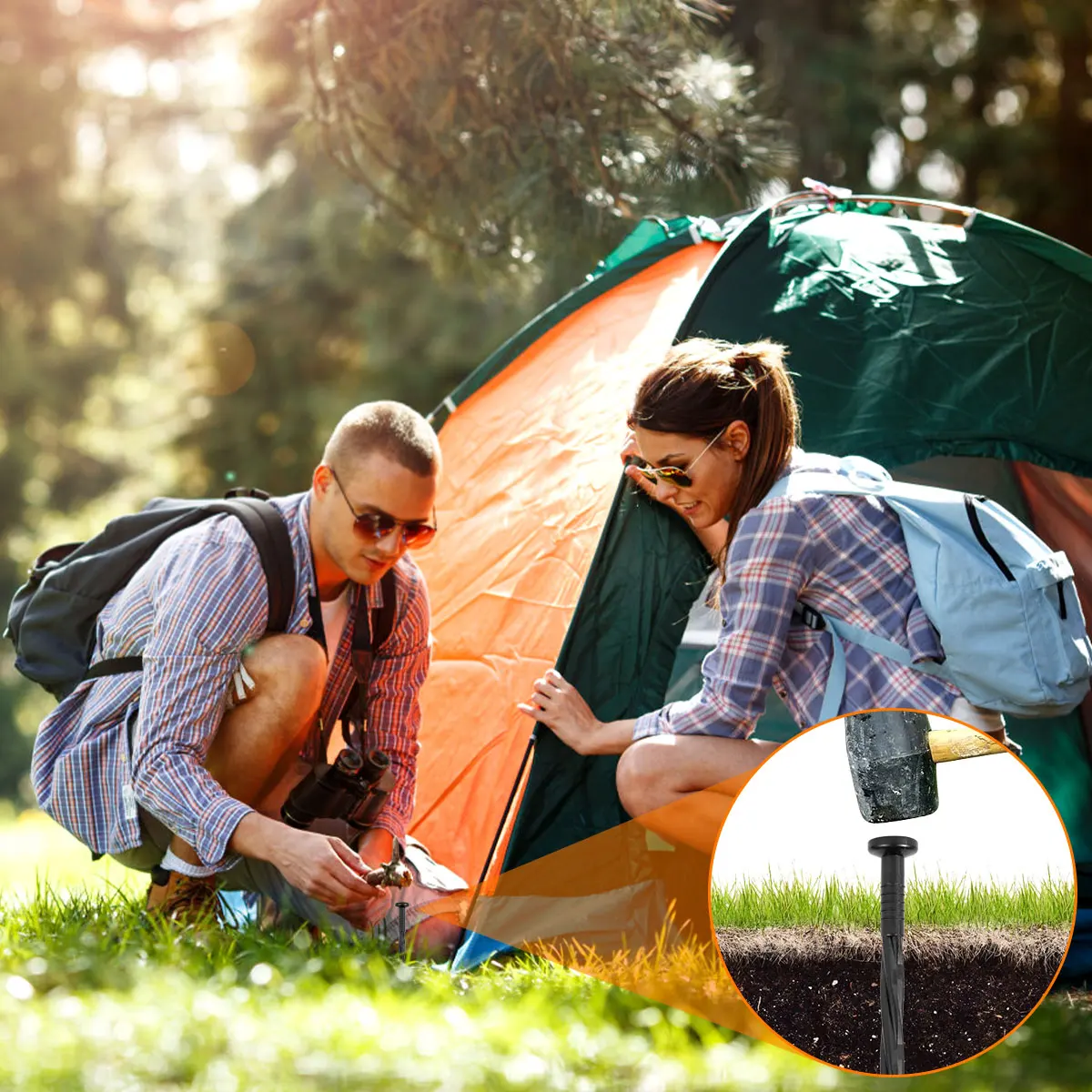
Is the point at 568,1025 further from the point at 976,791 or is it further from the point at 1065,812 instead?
the point at 1065,812

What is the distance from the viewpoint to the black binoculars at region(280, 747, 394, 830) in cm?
281

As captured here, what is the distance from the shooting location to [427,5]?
13.2 feet

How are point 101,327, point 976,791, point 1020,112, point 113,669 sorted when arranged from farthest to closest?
point 101,327, point 1020,112, point 113,669, point 976,791

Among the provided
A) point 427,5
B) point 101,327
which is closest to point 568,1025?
point 427,5

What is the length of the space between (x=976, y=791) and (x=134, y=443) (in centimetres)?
1525

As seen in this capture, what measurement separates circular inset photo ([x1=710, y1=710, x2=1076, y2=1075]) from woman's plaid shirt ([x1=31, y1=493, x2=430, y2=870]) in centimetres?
105

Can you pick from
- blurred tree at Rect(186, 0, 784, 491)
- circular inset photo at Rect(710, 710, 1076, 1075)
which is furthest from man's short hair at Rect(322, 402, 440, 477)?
blurred tree at Rect(186, 0, 784, 491)

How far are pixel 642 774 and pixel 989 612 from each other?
0.73 meters

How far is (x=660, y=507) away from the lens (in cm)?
291

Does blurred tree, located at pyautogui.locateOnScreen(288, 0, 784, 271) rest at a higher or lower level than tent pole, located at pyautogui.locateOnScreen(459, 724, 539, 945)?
higher

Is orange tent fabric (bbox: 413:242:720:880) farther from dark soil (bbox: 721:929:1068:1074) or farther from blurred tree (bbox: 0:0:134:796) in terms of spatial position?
blurred tree (bbox: 0:0:134:796)

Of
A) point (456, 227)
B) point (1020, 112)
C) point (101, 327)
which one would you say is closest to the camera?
point (456, 227)

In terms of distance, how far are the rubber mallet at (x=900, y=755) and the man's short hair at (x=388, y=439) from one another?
1125 millimetres

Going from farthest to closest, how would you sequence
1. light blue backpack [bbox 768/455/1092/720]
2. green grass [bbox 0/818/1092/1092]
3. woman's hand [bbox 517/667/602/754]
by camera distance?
woman's hand [bbox 517/667/602/754], light blue backpack [bbox 768/455/1092/720], green grass [bbox 0/818/1092/1092]
